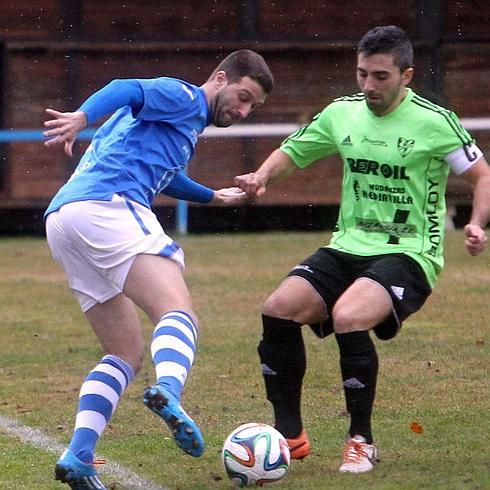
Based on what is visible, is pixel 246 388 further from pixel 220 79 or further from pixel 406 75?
pixel 220 79

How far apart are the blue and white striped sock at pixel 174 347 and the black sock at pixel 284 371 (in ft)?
2.47

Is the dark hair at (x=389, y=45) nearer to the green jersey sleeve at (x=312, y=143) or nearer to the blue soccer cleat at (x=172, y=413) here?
the green jersey sleeve at (x=312, y=143)

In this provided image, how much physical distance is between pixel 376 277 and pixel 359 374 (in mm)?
410

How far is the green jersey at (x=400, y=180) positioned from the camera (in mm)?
5879

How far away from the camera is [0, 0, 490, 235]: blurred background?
1692 cm

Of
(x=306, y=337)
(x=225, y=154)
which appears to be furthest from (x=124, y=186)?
(x=225, y=154)

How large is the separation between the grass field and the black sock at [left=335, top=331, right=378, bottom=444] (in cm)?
22

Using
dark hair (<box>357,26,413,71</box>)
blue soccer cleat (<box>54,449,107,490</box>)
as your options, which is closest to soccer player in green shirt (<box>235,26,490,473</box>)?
dark hair (<box>357,26,413,71</box>)

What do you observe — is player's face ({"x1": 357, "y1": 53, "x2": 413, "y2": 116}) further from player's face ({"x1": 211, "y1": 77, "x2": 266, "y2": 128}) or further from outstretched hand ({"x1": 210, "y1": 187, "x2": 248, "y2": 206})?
outstretched hand ({"x1": 210, "y1": 187, "x2": 248, "y2": 206})

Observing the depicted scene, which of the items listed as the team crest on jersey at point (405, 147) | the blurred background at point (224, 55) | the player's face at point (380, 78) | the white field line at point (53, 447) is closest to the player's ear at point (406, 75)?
the player's face at point (380, 78)

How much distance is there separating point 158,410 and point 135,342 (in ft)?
2.54

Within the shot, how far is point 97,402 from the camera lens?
209 inches

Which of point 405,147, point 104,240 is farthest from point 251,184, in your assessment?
point 104,240

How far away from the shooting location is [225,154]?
17.1m
